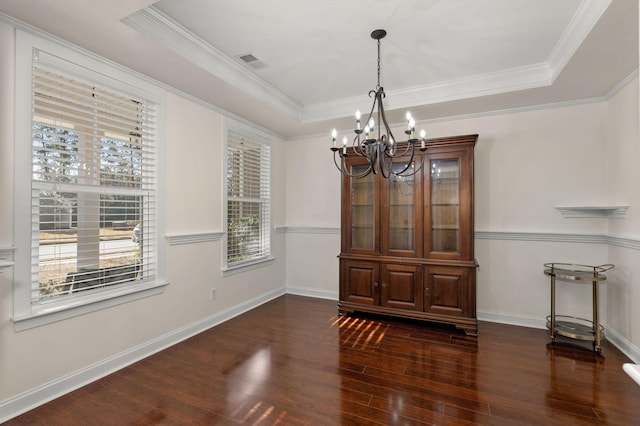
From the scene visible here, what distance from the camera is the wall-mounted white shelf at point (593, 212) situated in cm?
307

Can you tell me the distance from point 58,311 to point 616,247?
4.89m

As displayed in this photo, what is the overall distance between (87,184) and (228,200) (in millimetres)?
1596

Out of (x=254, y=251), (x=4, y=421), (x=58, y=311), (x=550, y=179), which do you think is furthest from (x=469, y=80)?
(x=4, y=421)

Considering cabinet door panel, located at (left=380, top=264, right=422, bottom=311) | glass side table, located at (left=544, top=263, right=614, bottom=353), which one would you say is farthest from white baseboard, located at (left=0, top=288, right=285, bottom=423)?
glass side table, located at (left=544, top=263, right=614, bottom=353)

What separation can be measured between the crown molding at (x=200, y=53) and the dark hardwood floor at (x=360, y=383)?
2541 mm

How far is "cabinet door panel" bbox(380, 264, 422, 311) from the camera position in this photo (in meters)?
3.64

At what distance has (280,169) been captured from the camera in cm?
496

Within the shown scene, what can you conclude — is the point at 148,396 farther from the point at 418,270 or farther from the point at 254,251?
the point at 418,270

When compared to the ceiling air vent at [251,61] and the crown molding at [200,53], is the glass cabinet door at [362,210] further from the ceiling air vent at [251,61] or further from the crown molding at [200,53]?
the ceiling air vent at [251,61]

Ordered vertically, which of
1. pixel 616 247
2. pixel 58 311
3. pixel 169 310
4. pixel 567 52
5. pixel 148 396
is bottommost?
pixel 148 396

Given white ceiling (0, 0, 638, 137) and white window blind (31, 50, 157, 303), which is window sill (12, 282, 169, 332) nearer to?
white window blind (31, 50, 157, 303)

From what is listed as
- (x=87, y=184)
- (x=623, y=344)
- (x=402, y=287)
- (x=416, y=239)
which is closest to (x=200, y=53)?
(x=87, y=184)

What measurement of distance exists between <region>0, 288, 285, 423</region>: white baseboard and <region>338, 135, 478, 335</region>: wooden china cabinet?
1.74m

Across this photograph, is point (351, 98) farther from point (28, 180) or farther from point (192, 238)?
point (28, 180)
